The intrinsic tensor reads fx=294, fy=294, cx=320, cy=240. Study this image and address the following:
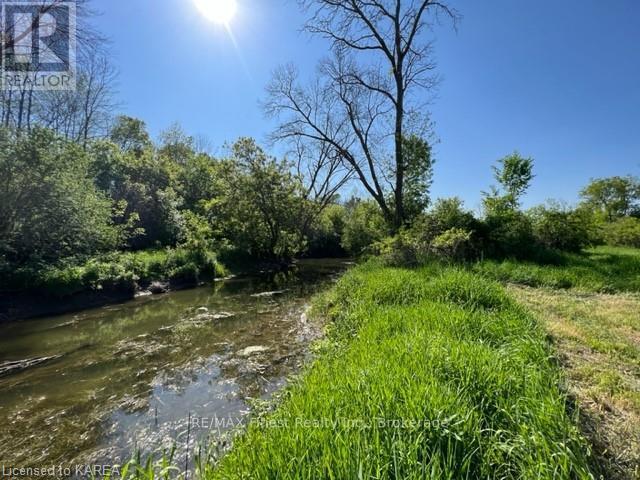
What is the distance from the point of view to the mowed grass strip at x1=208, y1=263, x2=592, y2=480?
1.56 meters

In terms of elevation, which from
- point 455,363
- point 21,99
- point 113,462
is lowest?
point 113,462

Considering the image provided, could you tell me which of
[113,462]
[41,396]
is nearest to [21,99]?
[41,396]

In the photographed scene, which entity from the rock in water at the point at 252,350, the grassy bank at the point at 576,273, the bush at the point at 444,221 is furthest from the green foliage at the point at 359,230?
the rock in water at the point at 252,350

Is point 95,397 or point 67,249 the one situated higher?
point 67,249

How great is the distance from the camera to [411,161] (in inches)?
511

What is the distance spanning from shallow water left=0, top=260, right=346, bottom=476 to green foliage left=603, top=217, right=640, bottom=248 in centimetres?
1971

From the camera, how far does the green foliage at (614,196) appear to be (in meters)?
36.8

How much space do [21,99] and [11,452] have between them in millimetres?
25660

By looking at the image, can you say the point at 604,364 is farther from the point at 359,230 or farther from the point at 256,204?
the point at 359,230

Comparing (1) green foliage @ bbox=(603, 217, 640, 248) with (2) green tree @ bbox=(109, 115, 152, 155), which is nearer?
(1) green foliage @ bbox=(603, 217, 640, 248)

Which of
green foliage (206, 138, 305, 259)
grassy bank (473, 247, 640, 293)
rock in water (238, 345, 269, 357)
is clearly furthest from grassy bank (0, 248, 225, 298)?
grassy bank (473, 247, 640, 293)

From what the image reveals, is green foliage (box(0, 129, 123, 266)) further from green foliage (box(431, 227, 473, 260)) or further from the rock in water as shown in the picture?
green foliage (box(431, 227, 473, 260))

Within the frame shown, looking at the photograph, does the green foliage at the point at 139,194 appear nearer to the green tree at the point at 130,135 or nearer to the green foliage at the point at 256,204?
the green foliage at the point at 256,204

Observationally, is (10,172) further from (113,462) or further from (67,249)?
(113,462)
